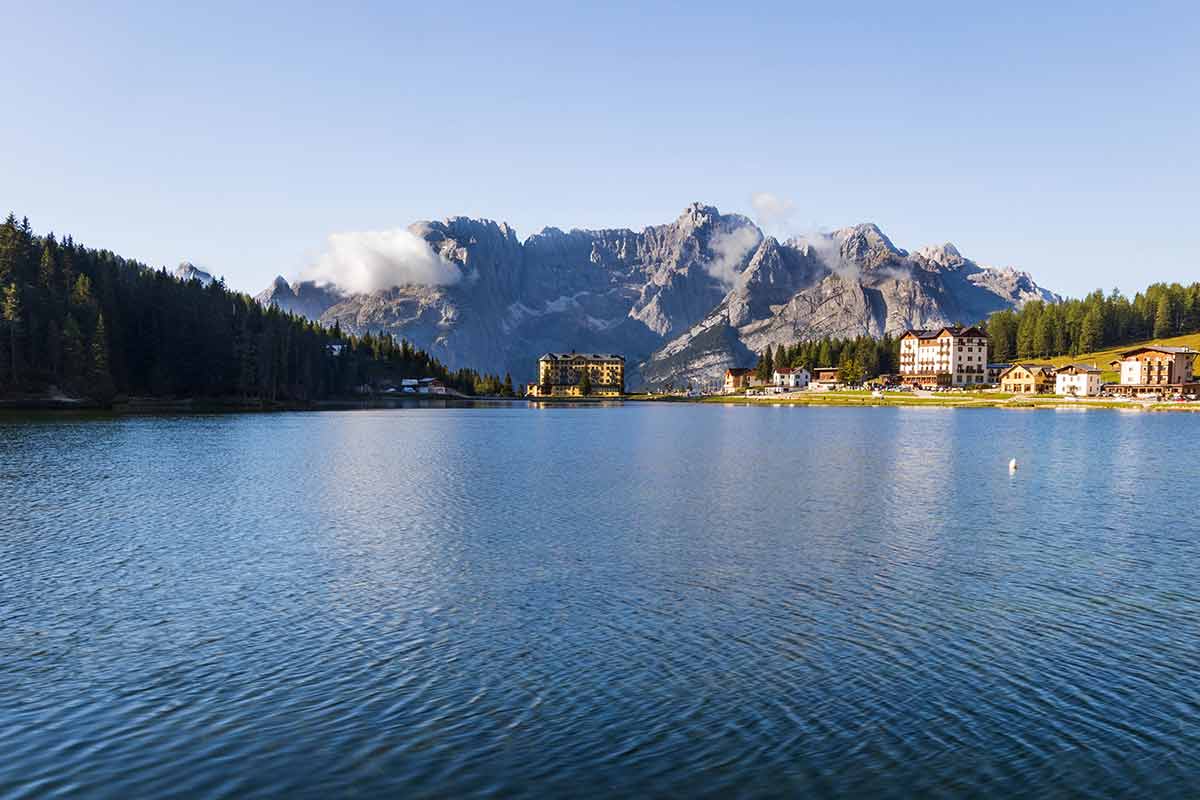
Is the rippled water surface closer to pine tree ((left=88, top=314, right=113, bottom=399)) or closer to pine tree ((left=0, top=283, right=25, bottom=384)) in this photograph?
pine tree ((left=0, top=283, right=25, bottom=384))

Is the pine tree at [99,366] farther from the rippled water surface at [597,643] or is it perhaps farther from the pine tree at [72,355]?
the rippled water surface at [597,643]

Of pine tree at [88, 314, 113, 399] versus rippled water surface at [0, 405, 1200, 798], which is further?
pine tree at [88, 314, 113, 399]

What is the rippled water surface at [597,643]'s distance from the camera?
61.8ft

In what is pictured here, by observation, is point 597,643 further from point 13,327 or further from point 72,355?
point 72,355

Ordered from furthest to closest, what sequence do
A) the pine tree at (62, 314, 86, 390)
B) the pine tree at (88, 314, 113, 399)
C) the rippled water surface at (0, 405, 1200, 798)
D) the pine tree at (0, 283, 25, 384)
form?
the pine tree at (88, 314, 113, 399), the pine tree at (62, 314, 86, 390), the pine tree at (0, 283, 25, 384), the rippled water surface at (0, 405, 1200, 798)

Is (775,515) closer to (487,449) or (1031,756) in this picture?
(1031,756)

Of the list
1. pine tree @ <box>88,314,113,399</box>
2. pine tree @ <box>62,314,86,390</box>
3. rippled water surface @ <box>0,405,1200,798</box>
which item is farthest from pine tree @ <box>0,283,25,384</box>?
rippled water surface @ <box>0,405,1200,798</box>

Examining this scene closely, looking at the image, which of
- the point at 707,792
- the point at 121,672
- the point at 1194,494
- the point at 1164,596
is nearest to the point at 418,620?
the point at 121,672

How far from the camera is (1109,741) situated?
20.2 m

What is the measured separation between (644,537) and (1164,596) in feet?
81.1

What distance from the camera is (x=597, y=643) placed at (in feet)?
90.9

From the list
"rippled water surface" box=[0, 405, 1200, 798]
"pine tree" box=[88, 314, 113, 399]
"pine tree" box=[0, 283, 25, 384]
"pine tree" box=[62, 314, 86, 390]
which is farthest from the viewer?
"pine tree" box=[88, 314, 113, 399]

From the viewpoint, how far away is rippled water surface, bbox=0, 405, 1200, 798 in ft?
61.8

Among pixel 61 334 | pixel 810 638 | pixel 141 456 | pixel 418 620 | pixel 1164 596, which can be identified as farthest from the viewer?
pixel 61 334
